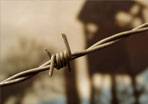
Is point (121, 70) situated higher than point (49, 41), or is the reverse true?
point (49, 41)

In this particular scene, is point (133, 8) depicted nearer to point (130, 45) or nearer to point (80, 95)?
point (130, 45)

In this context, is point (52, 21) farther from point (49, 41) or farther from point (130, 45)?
point (130, 45)

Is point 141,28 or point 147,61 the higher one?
point 141,28

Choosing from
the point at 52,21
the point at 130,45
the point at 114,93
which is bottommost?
the point at 114,93

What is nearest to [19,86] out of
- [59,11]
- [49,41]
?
[49,41]

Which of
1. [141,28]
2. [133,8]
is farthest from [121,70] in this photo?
[141,28]

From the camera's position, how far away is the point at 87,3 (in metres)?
0.64

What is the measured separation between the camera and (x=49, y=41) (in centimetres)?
61

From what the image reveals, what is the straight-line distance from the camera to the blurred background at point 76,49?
0.56 m

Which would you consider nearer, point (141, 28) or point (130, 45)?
point (141, 28)

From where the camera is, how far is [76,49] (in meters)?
0.60

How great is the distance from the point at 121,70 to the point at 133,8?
0.20 metres

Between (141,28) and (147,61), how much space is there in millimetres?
351

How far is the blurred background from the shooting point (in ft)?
1.83
